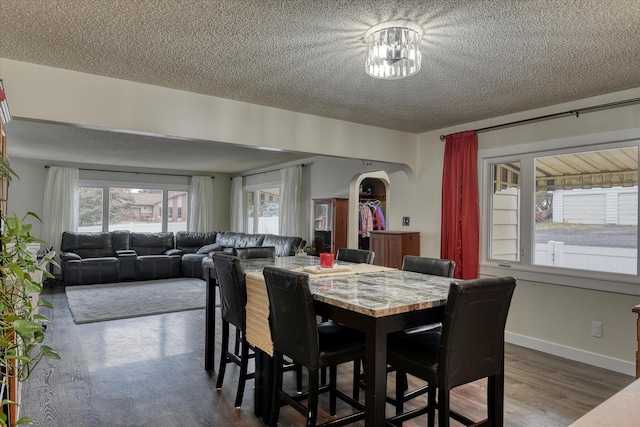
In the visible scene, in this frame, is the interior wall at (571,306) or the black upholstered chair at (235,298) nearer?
the black upholstered chair at (235,298)

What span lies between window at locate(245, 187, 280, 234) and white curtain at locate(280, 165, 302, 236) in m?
0.77

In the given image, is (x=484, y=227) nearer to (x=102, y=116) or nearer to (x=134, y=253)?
(x=102, y=116)

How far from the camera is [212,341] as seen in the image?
3260 millimetres

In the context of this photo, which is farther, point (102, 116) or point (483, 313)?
point (102, 116)

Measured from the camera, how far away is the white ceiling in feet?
6.65

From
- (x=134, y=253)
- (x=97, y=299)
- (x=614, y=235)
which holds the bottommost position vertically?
(x=97, y=299)

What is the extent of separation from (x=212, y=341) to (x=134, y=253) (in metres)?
5.44

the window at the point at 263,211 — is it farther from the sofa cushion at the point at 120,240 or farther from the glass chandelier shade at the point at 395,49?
the glass chandelier shade at the point at 395,49

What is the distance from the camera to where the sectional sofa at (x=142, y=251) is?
7.14 meters

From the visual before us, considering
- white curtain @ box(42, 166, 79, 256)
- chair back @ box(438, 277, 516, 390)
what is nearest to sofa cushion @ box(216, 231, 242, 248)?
white curtain @ box(42, 166, 79, 256)

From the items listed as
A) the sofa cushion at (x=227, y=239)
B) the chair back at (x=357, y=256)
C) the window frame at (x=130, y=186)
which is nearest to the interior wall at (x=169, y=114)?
the chair back at (x=357, y=256)

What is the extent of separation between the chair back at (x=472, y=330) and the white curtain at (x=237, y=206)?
7.80 metres

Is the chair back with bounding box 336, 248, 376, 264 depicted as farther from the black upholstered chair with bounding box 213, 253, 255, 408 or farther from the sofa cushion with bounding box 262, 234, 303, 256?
the sofa cushion with bounding box 262, 234, 303, 256

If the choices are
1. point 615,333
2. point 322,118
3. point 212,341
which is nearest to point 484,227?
point 615,333
